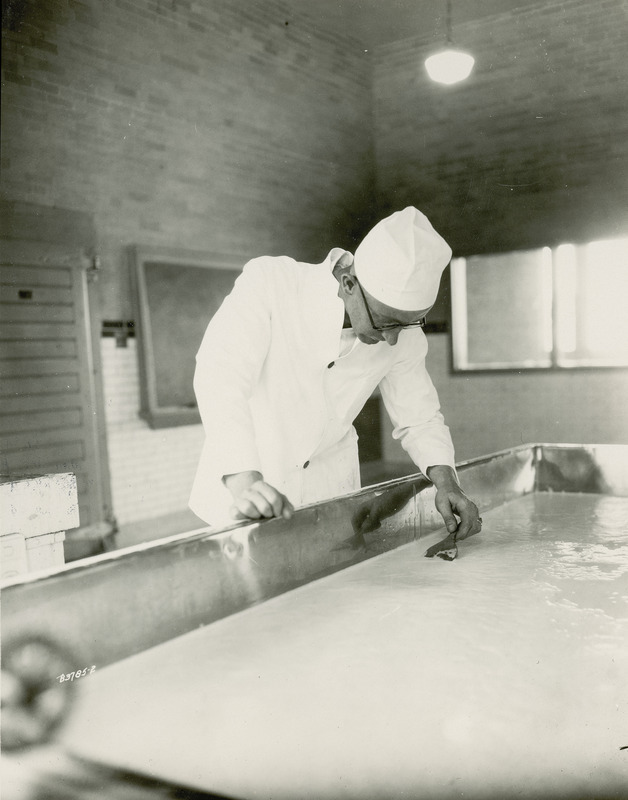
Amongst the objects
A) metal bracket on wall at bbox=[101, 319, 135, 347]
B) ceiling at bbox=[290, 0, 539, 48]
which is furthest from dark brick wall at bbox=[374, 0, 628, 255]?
metal bracket on wall at bbox=[101, 319, 135, 347]

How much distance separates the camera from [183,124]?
5023 millimetres

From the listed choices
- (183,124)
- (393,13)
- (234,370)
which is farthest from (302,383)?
(393,13)

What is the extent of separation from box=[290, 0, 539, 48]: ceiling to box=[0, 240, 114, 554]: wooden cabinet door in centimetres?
314

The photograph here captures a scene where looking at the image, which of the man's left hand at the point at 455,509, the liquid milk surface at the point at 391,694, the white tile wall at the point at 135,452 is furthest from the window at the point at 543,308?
the liquid milk surface at the point at 391,694

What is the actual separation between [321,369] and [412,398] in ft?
1.11

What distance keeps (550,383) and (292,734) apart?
18.6 feet

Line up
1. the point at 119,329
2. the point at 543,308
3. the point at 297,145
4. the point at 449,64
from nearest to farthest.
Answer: the point at 119,329 < the point at 449,64 < the point at 297,145 < the point at 543,308

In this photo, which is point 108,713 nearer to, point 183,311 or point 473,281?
point 183,311

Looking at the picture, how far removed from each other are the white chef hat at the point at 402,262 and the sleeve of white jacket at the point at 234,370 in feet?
0.93

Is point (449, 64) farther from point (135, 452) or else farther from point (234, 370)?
point (234, 370)

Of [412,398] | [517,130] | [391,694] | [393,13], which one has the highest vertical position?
[393,13]

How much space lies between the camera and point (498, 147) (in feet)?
20.9

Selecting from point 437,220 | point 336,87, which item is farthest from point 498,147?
point 336,87

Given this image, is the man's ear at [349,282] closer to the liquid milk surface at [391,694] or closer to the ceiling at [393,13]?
the liquid milk surface at [391,694]
